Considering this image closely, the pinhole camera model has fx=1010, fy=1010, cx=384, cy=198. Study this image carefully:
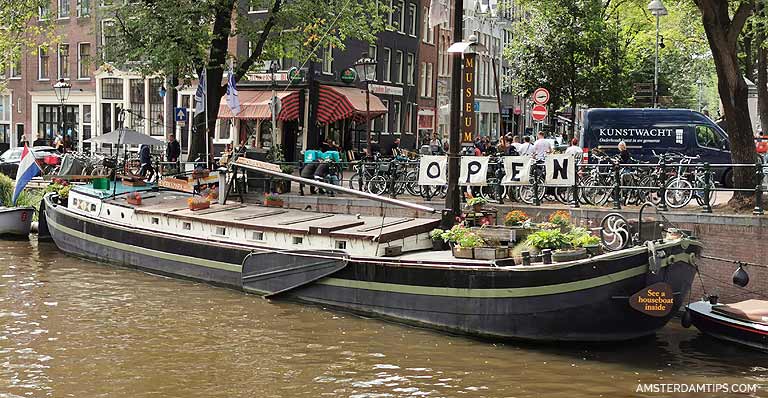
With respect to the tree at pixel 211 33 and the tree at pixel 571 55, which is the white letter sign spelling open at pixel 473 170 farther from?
the tree at pixel 571 55

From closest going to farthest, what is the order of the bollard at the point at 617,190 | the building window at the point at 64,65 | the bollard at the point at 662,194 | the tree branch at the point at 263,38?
the bollard at the point at 662,194
the bollard at the point at 617,190
the tree branch at the point at 263,38
the building window at the point at 64,65

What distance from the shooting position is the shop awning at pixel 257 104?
3753 cm

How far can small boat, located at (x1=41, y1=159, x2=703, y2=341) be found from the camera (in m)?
14.2

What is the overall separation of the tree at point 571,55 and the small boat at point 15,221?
19.3m

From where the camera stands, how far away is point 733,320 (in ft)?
48.5

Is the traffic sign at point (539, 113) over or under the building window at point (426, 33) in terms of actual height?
under

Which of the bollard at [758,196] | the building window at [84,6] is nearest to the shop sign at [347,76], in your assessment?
the building window at [84,6]

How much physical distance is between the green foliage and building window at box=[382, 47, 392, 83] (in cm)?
3307

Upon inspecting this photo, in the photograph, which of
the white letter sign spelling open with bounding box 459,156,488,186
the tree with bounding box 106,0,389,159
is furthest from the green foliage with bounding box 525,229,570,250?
the tree with bounding box 106,0,389,159

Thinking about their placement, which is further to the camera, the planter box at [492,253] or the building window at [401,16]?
the building window at [401,16]

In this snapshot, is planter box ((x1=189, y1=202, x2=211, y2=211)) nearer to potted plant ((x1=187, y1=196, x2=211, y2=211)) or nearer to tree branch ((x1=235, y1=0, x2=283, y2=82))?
potted plant ((x1=187, y1=196, x2=211, y2=211))

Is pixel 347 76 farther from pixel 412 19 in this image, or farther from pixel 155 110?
pixel 412 19

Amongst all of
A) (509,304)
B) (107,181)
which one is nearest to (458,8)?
(509,304)

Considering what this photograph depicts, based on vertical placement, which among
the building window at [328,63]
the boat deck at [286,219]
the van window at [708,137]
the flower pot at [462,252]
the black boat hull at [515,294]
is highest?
the building window at [328,63]
